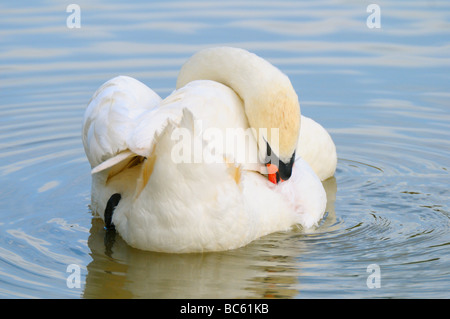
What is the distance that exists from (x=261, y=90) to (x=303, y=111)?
124 inches

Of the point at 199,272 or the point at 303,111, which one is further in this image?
the point at 303,111

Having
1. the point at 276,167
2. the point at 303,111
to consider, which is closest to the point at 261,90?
the point at 276,167

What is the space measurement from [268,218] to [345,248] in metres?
0.58

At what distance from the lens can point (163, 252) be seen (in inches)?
262

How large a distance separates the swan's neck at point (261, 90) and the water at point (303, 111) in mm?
788

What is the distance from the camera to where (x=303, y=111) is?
401 inches

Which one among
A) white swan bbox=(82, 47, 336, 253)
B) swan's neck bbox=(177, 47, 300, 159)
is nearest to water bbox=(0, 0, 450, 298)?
white swan bbox=(82, 47, 336, 253)

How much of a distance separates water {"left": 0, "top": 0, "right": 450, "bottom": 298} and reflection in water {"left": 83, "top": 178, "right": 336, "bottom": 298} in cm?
1

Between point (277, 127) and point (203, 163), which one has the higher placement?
point (277, 127)

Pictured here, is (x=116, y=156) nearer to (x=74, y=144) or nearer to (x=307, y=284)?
(x=307, y=284)
